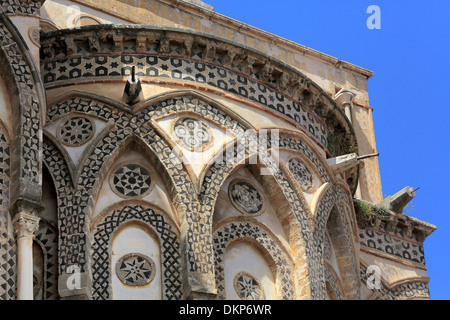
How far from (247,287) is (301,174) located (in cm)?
198

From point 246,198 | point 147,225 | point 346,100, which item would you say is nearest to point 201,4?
point 346,100

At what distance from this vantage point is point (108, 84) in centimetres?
1680

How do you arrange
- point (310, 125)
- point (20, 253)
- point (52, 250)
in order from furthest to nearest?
point (310, 125) → point (52, 250) → point (20, 253)

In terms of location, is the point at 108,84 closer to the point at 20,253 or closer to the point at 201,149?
the point at 201,149

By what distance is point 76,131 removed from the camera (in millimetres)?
16391

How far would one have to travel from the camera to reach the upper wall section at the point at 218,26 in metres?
19.5

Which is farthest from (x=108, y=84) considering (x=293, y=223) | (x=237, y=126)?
(x=293, y=223)

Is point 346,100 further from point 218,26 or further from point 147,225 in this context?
point 147,225

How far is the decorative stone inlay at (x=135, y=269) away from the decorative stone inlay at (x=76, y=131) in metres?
1.58

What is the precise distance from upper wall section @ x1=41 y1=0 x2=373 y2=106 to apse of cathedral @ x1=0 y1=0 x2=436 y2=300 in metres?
0.27

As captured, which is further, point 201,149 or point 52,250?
point 201,149

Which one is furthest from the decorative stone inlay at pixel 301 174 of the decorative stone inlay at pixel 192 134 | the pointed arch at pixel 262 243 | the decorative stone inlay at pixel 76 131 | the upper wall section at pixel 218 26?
the decorative stone inlay at pixel 76 131

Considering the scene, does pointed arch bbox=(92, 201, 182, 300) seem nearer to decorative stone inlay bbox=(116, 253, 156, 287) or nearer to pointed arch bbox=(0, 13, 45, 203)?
decorative stone inlay bbox=(116, 253, 156, 287)

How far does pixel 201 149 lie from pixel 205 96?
782 mm
